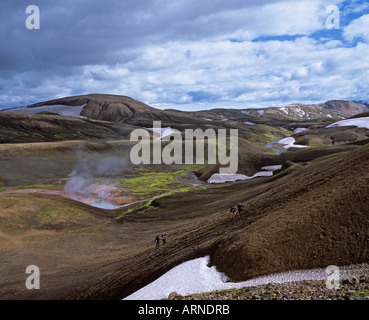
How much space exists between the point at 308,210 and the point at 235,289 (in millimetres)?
9978

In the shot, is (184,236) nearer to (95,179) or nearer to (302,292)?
(302,292)

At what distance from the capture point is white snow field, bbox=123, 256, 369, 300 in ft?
61.6

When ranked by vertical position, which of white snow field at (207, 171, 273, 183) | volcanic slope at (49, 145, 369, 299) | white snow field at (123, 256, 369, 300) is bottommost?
white snow field at (123, 256, 369, 300)

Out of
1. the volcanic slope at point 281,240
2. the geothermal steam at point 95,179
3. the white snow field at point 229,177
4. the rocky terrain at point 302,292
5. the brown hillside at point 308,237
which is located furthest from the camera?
the white snow field at point 229,177

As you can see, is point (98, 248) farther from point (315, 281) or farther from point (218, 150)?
point (218, 150)

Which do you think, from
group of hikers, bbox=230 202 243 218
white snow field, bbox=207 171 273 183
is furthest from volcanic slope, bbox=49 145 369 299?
white snow field, bbox=207 171 273 183

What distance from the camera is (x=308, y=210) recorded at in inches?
984

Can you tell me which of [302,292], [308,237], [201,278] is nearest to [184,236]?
[201,278]

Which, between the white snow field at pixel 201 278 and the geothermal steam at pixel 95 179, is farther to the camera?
the geothermal steam at pixel 95 179

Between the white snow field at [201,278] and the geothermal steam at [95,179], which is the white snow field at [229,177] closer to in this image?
the geothermal steam at [95,179]

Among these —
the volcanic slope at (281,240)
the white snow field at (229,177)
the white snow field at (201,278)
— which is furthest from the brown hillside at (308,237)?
the white snow field at (229,177)

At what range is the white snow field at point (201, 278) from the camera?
18.8 metres

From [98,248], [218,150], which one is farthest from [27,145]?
[98,248]

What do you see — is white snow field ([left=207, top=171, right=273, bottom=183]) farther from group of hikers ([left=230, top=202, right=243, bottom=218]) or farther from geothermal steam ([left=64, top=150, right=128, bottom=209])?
group of hikers ([left=230, top=202, right=243, bottom=218])
